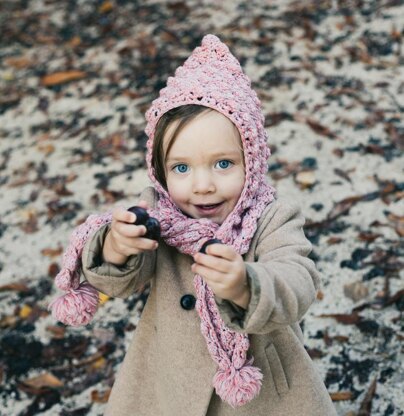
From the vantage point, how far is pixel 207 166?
5.79 feet

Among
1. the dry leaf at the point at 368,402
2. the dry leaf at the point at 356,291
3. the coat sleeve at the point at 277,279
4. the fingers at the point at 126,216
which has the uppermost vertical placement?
the fingers at the point at 126,216

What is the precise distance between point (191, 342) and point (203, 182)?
47cm

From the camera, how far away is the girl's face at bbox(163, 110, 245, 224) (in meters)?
1.75

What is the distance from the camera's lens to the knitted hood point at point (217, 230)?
1.73 metres

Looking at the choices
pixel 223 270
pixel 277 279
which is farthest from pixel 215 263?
pixel 277 279

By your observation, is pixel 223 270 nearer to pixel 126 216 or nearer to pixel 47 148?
pixel 126 216

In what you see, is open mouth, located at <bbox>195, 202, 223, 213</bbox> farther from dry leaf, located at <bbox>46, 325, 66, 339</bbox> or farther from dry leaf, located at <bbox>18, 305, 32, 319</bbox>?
dry leaf, located at <bbox>18, 305, 32, 319</bbox>

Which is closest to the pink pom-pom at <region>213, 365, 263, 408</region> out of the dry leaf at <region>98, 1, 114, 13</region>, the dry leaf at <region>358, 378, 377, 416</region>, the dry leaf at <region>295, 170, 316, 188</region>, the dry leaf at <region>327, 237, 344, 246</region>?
the dry leaf at <region>358, 378, 377, 416</region>

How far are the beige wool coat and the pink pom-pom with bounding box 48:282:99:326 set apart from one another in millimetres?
55

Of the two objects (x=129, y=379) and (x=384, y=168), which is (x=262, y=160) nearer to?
(x=129, y=379)

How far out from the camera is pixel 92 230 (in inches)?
70.3

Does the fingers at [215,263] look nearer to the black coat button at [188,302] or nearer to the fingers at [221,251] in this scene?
the fingers at [221,251]

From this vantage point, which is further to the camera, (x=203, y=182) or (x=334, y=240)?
(x=334, y=240)

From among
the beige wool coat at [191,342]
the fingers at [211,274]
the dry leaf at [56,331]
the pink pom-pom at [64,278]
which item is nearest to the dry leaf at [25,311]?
the dry leaf at [56,331]
